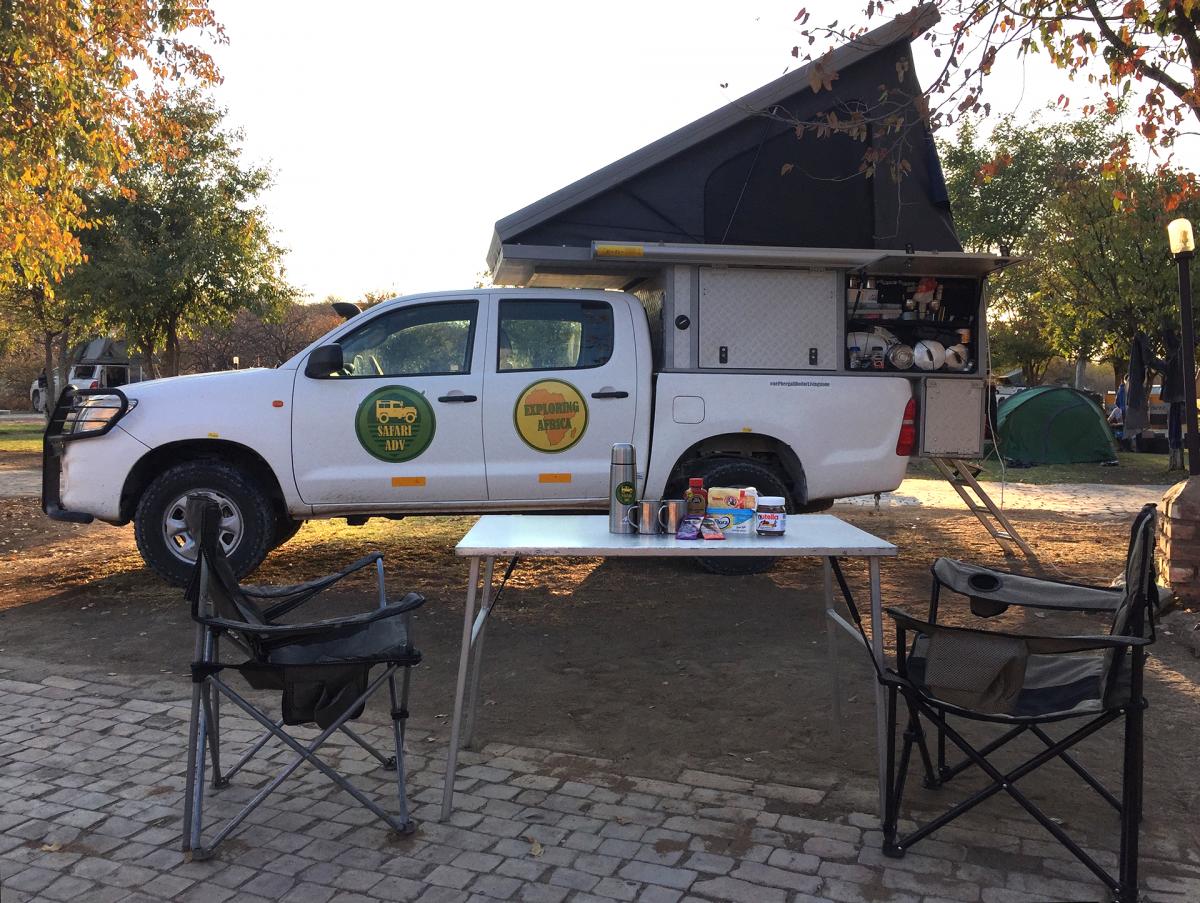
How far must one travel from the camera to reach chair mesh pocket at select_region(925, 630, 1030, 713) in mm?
3141

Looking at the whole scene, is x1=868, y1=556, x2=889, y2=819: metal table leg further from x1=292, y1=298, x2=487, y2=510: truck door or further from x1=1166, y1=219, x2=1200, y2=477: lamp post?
x1=1166, y1=219, x2=1200, y2=477: lamp post

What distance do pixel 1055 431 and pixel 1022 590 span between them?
16.2m

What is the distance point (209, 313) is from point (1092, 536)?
19843 millimetres

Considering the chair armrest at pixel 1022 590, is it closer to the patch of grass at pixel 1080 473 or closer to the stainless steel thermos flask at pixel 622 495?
the stainless steel thermos flask at pixel 622 495

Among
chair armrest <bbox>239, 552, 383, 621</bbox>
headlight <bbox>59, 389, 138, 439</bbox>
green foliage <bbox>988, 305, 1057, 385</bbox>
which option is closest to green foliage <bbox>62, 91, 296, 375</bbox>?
headlight <bbox>59, 389, 138, 439</bbox>

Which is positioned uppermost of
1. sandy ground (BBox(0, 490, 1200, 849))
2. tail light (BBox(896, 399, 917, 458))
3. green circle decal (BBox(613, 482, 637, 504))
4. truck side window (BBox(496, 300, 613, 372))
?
truck side window (BBox(496, 300, 613, 372))

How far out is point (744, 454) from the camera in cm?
734

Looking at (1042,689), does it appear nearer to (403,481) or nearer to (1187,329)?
(403,481)

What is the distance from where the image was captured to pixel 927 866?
3180 millimetres

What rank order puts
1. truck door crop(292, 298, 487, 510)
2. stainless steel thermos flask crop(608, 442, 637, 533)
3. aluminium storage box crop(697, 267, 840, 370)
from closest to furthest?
stainless steel thermos flask crop(608, 442, 637, 533)
truck door crop(292, 298, 487, 510)
aluminium storage box crop(697, 267, 840, 370)

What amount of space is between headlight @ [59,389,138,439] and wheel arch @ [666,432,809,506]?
3600 millimetres

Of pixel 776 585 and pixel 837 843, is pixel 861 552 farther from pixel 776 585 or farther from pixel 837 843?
pixel 776 585

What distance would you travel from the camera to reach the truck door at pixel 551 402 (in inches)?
276

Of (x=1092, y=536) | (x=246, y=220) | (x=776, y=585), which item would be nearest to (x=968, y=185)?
(x=246, y=220)
